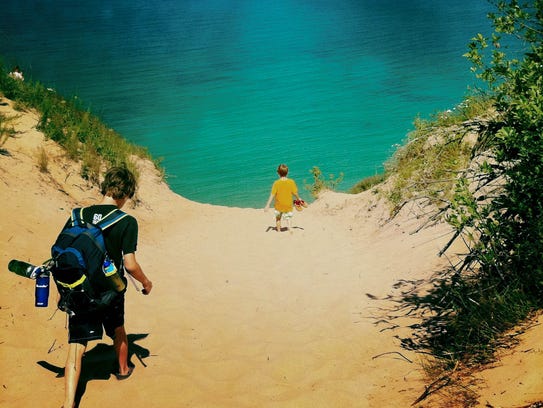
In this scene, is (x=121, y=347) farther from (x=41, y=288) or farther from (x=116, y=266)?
(x=41, y=288)

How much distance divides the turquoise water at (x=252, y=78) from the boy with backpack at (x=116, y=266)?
13.6m

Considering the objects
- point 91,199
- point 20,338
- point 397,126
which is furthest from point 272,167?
point 20,338

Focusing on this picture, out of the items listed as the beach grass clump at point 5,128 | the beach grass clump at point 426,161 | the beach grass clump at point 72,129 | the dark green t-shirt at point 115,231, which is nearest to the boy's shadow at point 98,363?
the dark green t-shirt at point 115,231

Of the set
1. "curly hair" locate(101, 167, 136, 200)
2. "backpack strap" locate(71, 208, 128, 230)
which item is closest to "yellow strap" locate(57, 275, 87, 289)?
"backpack strap" locate(71, 208, 128, 230)

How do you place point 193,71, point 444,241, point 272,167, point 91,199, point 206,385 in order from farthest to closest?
point 193,71 → point 272,167 → point 91,199 → point 444,241 → point 206,385

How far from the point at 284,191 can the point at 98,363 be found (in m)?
6.93

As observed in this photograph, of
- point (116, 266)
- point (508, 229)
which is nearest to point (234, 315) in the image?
point (116, 266)

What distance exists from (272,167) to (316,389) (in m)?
16.7

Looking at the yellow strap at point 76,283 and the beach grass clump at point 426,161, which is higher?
the beach grass clump at point 426,161

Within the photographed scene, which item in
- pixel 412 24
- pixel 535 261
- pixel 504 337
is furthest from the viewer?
pixel 412 24

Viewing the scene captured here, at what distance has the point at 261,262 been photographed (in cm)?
1010

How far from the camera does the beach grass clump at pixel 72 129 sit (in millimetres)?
11991

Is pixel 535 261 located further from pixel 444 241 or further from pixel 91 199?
pixel 91 199

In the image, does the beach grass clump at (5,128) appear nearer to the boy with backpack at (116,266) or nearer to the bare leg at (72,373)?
the boy with backpack at (116,266)
